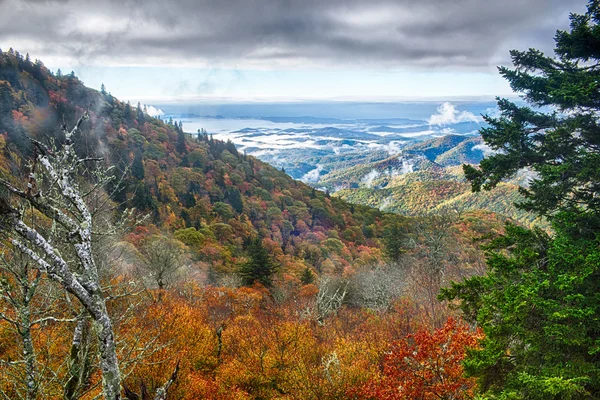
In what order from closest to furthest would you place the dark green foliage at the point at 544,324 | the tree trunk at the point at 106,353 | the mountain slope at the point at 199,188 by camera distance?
the tree trunk at the point at 106,353 → the dark green foliage at the point at 544,324 → the mountain slope at the point at 199,188

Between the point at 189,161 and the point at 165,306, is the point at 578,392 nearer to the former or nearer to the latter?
the point at 165,306

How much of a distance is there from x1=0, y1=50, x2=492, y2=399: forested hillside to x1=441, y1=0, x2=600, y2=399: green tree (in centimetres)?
265

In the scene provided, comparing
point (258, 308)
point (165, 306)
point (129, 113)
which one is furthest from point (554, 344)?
point (129, 113)

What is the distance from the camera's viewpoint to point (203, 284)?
4838cm

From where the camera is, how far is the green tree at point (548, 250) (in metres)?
10.0

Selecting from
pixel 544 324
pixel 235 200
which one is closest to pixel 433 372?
pixel 544 324

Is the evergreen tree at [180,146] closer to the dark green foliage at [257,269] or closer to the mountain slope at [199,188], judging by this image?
the mountain slope at [199,188]

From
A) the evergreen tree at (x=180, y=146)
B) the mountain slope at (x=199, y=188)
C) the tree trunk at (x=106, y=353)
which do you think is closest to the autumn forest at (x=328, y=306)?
the tree trunk at (x=106, y=353)

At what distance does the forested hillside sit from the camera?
36.3 feet

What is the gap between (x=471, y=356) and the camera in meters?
11.5

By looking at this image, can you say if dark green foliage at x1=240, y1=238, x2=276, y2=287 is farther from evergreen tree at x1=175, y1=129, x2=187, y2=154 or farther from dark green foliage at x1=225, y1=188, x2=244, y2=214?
evergreen tree at x1=175, y1=129, x2=187, y2=154

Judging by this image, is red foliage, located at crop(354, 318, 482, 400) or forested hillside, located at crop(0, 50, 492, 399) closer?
forested hillside, located at crop(0, 50, 492, 399)

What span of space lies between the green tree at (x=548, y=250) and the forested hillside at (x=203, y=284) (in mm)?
2655

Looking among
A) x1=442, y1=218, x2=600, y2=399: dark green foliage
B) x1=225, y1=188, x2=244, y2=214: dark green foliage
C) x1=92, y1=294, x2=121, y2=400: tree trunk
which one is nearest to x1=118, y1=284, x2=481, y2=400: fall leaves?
x1=442, y1=218, x2=600, y2=399: dark green foliage
